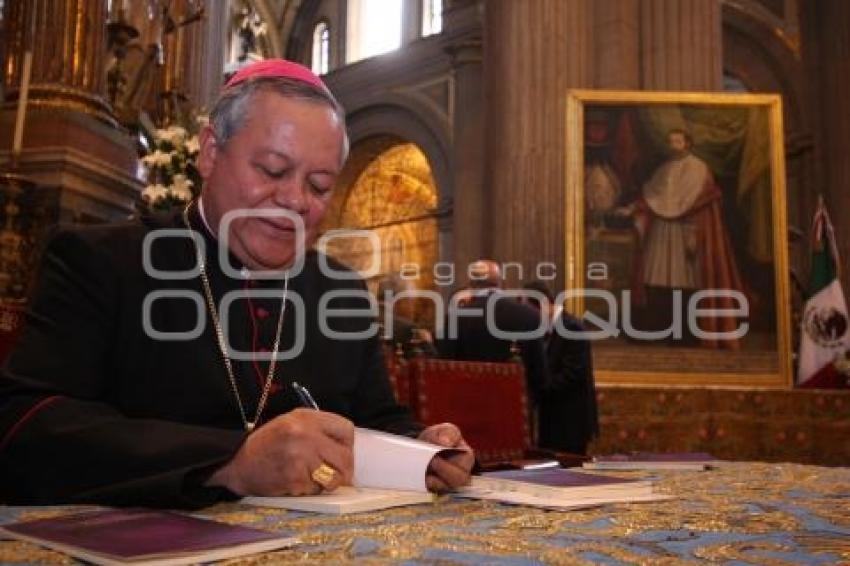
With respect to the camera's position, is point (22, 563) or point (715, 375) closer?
point (22, 563)

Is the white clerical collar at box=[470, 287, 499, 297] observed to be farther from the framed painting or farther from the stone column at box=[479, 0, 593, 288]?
the stone column at box=[479, 0, 593, 288]

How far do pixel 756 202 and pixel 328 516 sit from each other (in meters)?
5.70

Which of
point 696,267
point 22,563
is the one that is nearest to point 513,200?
point 696,267

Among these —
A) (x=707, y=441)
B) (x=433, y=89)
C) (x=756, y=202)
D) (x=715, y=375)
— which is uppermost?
(x=433, y=89)

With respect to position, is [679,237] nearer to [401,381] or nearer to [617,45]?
[617,45]

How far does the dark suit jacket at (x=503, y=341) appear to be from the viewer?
526cm

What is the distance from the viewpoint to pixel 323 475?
1332 millimetres

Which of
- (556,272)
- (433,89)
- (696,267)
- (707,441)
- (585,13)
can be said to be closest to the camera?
(707,441)

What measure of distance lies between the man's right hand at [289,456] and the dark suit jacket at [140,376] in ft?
0.11

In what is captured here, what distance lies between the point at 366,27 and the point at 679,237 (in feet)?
51.6

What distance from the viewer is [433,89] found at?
683 inches

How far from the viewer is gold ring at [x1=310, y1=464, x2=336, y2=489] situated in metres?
1.33

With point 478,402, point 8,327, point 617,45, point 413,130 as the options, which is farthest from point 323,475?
point 413,130

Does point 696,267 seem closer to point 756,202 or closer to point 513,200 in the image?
point 756,202
